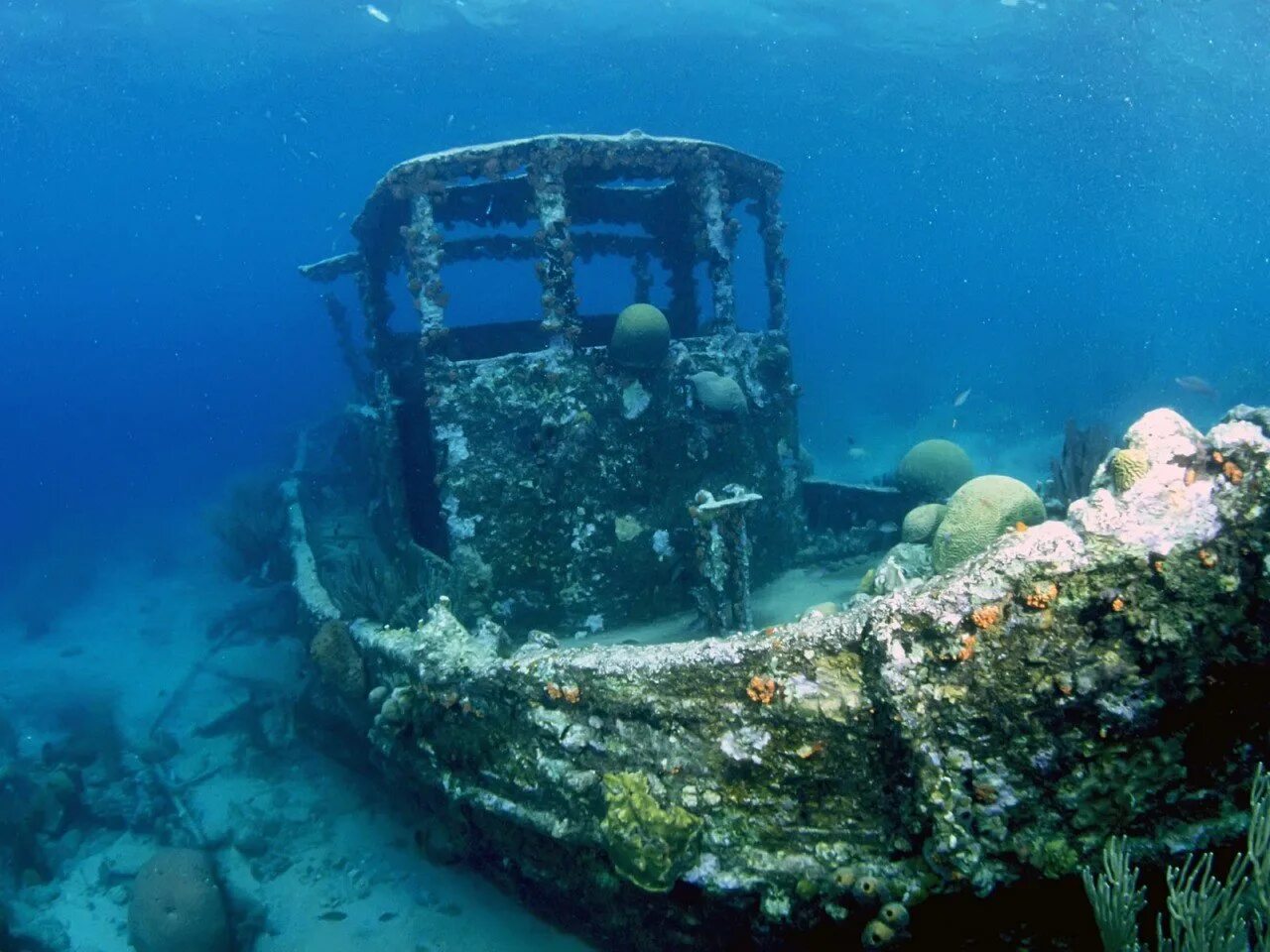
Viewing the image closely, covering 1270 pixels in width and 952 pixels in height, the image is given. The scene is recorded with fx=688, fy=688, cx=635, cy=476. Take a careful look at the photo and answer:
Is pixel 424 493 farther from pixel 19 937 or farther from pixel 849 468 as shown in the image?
pixel 849 468

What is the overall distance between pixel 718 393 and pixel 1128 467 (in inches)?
199

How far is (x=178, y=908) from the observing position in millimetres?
6910

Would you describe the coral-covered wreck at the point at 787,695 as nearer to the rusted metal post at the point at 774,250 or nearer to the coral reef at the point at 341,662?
the coral reef at the point at 341,662

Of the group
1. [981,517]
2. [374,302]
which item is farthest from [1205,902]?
[374,302]

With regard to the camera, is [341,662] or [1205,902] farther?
[341,662]

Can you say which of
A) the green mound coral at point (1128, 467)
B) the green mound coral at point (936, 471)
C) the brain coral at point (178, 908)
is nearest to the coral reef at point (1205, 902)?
the green mound coral at point (1128, 467)

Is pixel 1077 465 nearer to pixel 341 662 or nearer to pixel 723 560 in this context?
pixel 723 560

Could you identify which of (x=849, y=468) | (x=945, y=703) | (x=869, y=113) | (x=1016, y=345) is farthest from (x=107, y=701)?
(x=1016, y=345)

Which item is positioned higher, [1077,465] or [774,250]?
[774,250]

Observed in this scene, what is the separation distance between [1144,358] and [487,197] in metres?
48.0

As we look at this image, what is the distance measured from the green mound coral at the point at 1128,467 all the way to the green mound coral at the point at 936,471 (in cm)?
537

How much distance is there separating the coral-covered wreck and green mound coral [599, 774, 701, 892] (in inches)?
0.6

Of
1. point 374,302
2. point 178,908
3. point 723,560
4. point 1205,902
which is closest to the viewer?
point 1205,902

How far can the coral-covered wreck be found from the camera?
9.68ft
